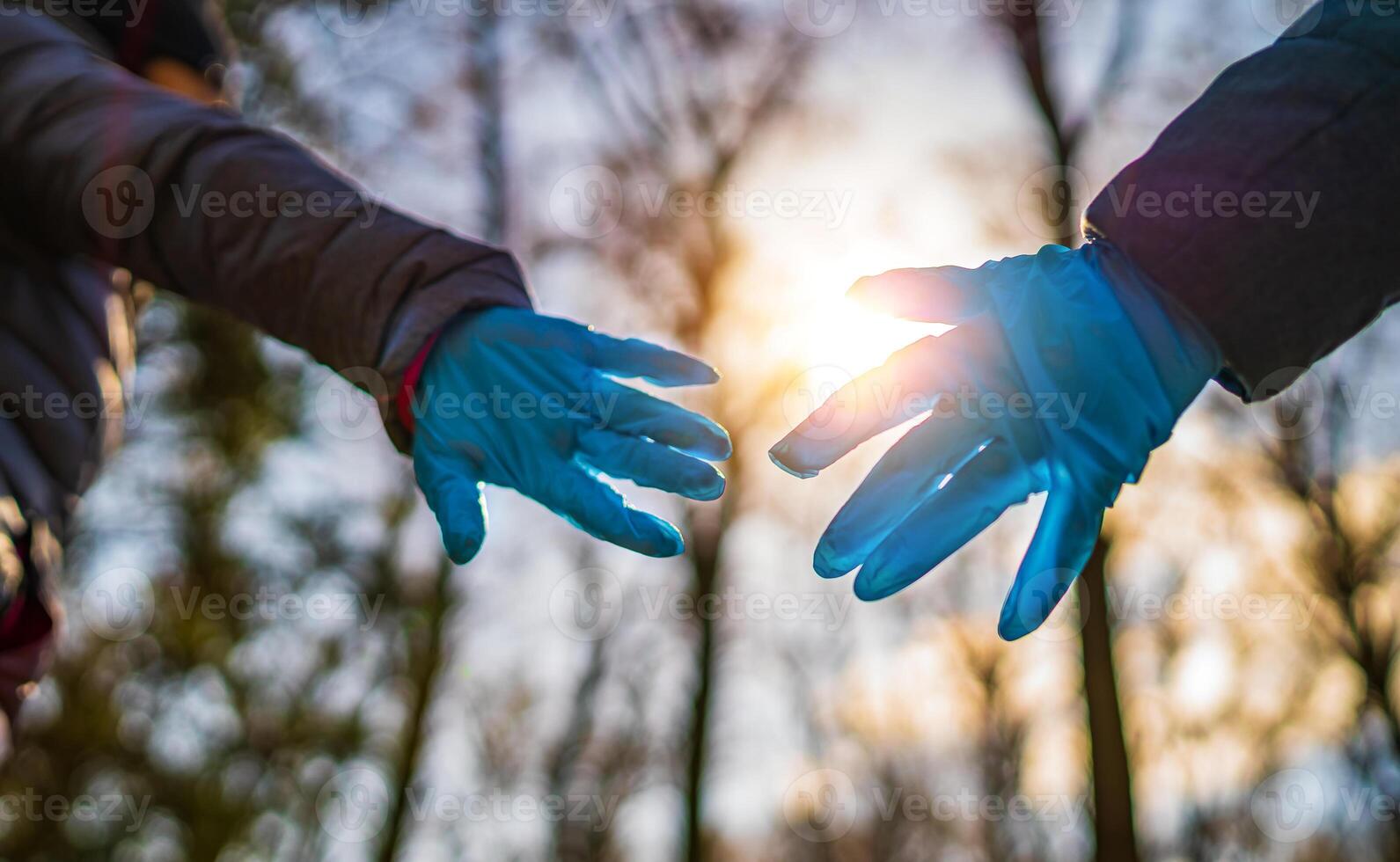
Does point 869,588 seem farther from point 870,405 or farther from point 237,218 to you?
point 237,218

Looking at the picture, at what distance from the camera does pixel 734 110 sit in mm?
9680

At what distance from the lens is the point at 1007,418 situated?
1312 mm

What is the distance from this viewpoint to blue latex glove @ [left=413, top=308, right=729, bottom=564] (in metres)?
1.47

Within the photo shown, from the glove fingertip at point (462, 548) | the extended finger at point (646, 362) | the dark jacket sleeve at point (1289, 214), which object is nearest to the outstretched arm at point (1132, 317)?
the dark jacket sleeve at point (1289, 214)

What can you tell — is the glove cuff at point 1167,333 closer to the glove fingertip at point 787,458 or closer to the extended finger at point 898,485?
the extended finger at point 898,485

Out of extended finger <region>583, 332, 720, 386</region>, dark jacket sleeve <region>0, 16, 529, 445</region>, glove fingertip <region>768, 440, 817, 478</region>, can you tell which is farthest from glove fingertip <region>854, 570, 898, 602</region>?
dark jacket sleeve <region>0, 16, 529, 445</region>

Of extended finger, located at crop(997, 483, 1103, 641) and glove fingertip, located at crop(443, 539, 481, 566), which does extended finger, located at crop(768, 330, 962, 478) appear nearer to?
extended finger, located at crop(997, 483, 1103, 641)

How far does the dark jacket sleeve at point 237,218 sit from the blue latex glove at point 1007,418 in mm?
605

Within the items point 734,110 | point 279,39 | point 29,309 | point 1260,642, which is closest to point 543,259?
point 734,110

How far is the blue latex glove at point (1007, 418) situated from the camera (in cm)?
130

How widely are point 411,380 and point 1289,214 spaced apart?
1.21 metres

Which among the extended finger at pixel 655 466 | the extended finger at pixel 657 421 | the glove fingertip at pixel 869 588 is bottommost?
the glove fingertip at pixel 869 588

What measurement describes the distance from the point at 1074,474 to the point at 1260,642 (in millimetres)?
12532

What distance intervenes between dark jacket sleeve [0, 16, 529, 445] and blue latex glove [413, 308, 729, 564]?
0.08 meters
